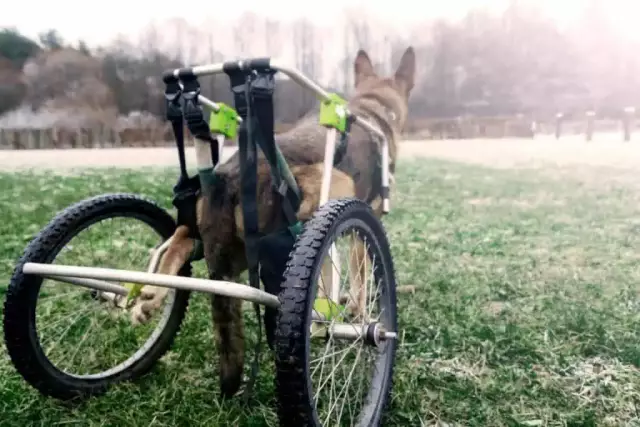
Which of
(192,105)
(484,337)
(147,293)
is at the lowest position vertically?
(484,337)

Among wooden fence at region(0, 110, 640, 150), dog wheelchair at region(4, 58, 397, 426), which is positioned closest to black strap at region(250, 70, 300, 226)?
dog wheelchair at region(4, 58, 397, 426)

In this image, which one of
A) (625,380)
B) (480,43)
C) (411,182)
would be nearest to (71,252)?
(625,380)

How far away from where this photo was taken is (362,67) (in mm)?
2559

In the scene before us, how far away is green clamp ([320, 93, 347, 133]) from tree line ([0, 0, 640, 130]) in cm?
169

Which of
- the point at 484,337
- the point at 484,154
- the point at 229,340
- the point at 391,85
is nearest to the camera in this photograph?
the point at 229,340

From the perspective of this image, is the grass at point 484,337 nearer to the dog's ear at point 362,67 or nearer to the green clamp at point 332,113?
the green clamp at point 332,113

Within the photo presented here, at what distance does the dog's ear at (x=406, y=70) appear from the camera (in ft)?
8.24

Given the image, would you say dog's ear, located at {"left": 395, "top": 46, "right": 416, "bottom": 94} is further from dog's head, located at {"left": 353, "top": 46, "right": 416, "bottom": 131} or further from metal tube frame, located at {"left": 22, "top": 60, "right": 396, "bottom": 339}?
metal tube frame, located at {"left": 22, "top": 60, "right": 396, "bottom": 339}

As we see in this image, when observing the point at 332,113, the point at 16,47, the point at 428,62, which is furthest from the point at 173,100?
the point at 16,47

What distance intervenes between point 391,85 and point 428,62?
1.14 m

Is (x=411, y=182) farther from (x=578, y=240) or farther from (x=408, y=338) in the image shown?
(x=408, y=338)

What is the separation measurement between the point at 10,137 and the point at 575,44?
3352 millimetres

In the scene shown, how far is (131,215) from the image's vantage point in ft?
5.19

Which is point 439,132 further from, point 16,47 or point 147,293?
point 147,293
